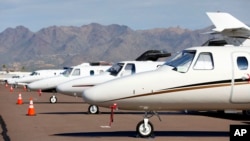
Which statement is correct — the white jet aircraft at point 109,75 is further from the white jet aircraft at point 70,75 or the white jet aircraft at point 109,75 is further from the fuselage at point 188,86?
the fuselage at point 188,86

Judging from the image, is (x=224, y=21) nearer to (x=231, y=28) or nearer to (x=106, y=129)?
(x=231, y=28)

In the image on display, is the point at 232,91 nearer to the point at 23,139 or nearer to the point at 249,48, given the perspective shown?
the point at 249,48

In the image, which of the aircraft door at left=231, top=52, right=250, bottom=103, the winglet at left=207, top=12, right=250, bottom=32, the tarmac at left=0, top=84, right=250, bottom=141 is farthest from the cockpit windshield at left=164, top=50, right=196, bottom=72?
the winglet at left=207, top=12, right=250, bottom=32

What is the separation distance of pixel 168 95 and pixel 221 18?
101ft

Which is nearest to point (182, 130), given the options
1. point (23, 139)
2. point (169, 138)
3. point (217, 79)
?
point (169, 138)

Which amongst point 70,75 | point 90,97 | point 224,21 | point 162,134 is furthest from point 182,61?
point 224,21

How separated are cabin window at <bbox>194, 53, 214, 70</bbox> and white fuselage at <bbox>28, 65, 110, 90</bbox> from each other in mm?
20123

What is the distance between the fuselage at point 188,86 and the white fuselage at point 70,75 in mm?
20173

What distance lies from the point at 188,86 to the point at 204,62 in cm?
77

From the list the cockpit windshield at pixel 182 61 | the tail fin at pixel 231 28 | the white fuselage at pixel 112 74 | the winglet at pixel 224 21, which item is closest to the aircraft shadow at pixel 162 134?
the cockpit windshield at pixel 182 61

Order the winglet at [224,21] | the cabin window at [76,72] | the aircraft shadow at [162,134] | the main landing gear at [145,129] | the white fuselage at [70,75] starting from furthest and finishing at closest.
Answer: the winglet at [224,21]
the cabin window at [76,72]
the white fuselage at [70,75]
the aircraft shadow at [162,134]
the main landing gear at [145,129]

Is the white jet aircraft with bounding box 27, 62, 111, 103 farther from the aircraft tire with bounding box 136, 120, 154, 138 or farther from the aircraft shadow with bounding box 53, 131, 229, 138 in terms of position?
the aircraft tire with bounding box 136, 120, 154, 138

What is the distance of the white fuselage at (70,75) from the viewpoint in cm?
3484

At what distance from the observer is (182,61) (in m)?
14.6
